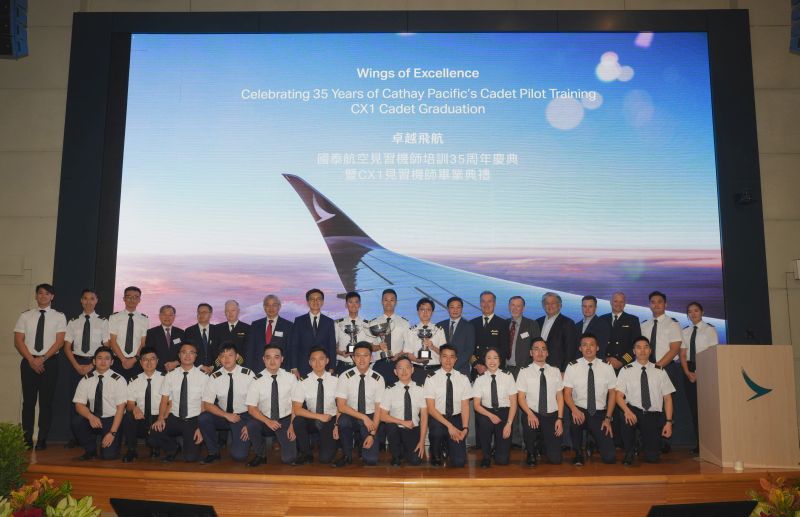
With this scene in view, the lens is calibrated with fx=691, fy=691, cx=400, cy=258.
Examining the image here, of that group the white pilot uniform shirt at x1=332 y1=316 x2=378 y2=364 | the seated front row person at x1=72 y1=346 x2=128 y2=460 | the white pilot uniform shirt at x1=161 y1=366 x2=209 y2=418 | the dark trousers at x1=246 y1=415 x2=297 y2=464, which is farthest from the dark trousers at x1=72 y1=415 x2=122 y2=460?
the white pilot uniform shirt at x1=332 y1=316 x2=378 y2=364

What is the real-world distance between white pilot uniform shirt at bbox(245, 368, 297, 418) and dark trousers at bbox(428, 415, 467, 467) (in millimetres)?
1303

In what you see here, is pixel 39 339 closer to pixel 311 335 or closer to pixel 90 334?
pixel 90 334

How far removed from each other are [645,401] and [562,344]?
0.97 meters

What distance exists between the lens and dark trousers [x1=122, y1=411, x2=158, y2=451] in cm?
629

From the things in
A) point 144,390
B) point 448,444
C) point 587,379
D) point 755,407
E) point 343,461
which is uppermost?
point 587,379

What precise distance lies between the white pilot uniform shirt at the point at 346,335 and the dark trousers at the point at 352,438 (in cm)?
77

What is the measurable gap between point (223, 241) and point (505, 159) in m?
3.34

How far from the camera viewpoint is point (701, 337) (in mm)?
7016

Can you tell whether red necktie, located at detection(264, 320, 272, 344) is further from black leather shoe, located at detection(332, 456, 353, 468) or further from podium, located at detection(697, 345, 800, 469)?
podium, located at detection(697, 345, 800, 469)

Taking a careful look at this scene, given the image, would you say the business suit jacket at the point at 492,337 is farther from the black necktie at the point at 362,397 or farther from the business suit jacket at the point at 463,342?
the black necktie at the point at 362,397

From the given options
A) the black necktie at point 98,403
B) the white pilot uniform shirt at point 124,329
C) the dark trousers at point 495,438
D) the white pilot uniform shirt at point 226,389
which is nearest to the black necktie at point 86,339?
the white pilot uniform shirt at point 124,329

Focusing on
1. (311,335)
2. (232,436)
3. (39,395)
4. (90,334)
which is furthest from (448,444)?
(39,395)

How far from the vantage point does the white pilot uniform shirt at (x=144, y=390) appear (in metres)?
6.42

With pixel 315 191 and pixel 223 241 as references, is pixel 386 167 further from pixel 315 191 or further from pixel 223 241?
pixel 223 241
